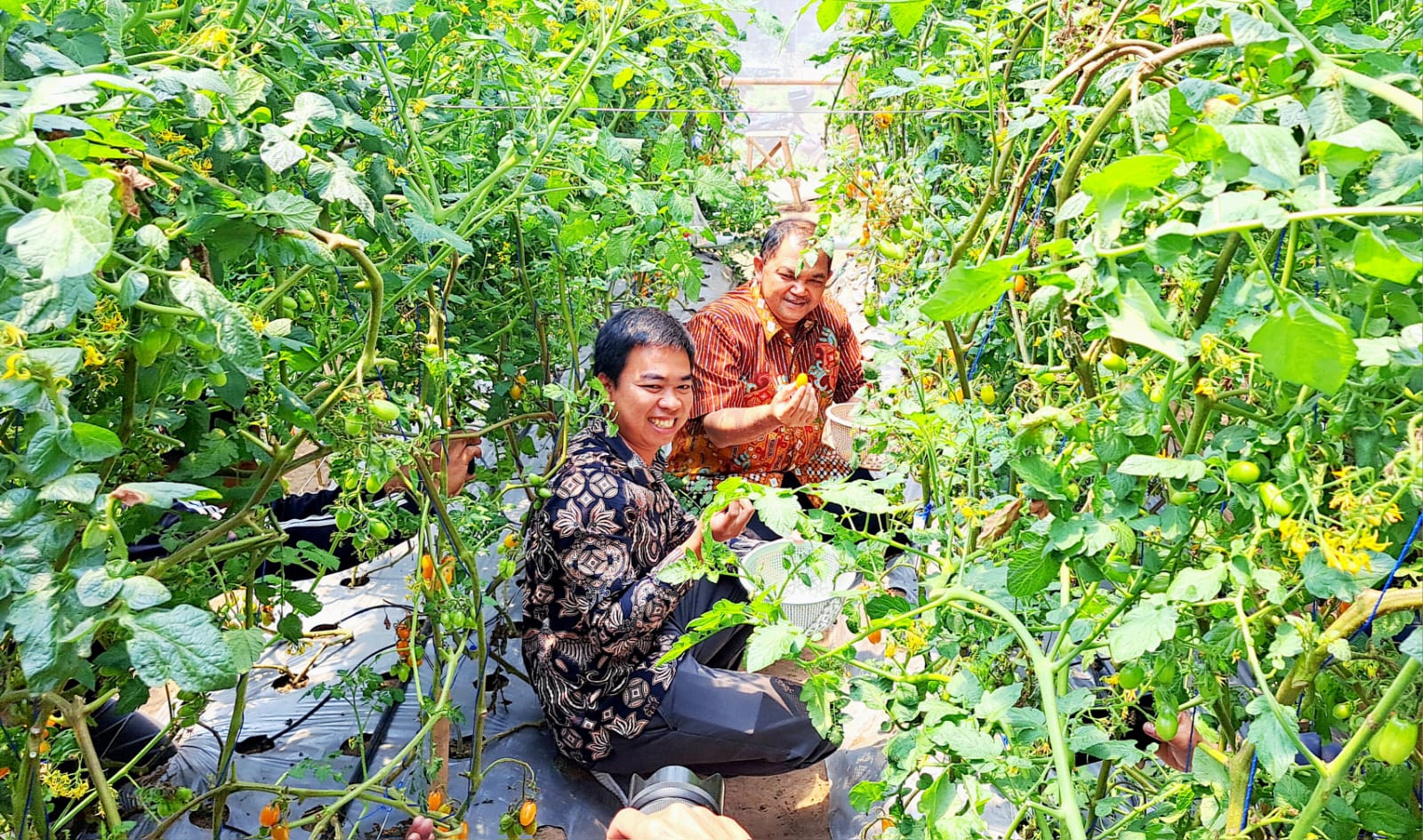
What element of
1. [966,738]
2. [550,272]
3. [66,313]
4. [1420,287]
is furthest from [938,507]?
[550,272]

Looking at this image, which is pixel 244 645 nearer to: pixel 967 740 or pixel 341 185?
pixel 341 185

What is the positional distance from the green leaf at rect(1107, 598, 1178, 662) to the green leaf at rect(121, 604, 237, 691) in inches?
27.3

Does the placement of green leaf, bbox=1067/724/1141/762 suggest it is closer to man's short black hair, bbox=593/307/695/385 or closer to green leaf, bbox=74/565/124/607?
green leaf, bbox=74/565/124/607

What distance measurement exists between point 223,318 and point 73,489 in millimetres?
193

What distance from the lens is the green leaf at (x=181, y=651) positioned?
0.85 m

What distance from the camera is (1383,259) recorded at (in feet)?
1.92

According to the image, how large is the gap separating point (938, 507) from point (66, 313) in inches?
39.5

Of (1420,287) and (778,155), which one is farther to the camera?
(778,155)

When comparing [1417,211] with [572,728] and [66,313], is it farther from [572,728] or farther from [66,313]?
[572,728]

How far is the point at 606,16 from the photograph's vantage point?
5.51 ft

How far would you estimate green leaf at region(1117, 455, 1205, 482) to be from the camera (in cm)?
82

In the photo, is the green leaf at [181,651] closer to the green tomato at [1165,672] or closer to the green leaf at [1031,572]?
the green leaf at [1031,572]

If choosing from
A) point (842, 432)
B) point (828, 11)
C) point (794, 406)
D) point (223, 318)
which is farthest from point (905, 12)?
point (842, 432)

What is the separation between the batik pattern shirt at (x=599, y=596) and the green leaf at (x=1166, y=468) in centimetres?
130
